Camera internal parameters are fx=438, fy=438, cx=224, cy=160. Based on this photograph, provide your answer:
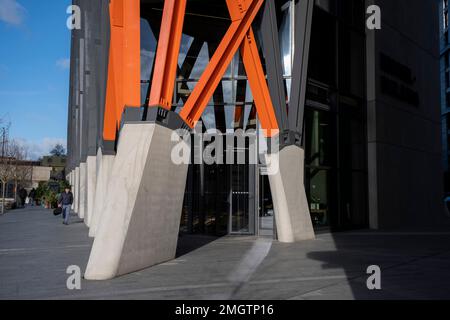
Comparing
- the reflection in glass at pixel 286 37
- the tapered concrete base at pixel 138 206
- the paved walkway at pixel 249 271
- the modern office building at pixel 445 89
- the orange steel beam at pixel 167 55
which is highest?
the modern office building at pixel 445 89

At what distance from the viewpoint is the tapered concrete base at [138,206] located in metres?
8.32

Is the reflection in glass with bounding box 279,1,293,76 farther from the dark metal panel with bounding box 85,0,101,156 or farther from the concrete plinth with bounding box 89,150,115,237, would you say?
the dark metal panel with bounding box 85,0,101,156

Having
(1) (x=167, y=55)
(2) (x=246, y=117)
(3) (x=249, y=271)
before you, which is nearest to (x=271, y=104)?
(2) (x=246, y=117)

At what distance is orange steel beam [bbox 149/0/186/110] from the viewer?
966cm

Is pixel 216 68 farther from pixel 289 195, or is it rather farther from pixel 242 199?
pixel 242 199

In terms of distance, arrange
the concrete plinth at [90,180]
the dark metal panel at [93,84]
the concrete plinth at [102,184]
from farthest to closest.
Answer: the dark metal panel at [93,84]
the concrete plinth at [90,180]
the concrete plinth at [102,184]

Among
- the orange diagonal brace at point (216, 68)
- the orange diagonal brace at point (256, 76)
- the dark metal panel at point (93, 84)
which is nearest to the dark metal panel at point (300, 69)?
the orange diagonal brace at point (256, 76)

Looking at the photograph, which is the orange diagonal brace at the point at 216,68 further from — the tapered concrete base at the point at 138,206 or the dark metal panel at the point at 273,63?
the tapered concrete base at the point at 138,206

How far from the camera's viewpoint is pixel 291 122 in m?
15.2

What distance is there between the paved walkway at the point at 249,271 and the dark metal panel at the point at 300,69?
168 inches

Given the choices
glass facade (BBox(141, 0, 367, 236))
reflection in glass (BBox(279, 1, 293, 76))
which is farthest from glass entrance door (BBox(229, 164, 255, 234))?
reflection in glass (BBox(279, 1, 293, 76))

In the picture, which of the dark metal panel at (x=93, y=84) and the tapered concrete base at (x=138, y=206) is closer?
the tapered concrete base at (x=138, y=206)

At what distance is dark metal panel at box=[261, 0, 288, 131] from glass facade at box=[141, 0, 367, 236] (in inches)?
83.9
